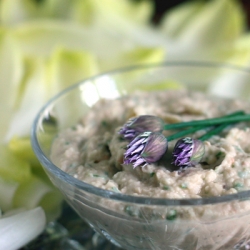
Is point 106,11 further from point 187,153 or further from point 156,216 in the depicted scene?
point 156,216

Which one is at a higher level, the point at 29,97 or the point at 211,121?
the point at 211,121

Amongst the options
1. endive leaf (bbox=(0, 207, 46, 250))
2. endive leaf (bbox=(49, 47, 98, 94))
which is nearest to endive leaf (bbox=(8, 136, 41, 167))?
endive leaf (bbox=(0, 207, 46, 250))

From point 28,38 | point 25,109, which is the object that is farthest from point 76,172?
point 28,38

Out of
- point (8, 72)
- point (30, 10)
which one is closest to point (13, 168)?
point (8, 72)

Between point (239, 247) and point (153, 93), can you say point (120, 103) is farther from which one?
point (239, 247)

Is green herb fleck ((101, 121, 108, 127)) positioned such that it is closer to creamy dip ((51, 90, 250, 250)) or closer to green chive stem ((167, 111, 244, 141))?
creamy dip ((51, 90, 250, 250))

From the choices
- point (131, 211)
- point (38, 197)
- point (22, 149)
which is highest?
point (131, 211)
